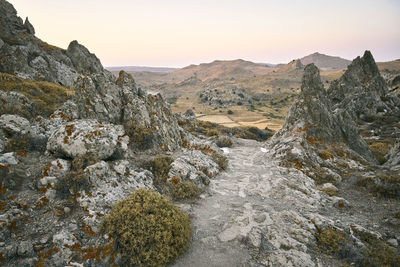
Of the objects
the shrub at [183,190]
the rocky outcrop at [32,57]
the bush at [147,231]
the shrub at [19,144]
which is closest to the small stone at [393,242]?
the bush at [147,231]

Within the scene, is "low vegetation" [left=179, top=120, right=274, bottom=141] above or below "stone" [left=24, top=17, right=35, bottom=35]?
below

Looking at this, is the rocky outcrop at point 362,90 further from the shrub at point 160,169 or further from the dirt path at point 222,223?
the shrub at point 160,169

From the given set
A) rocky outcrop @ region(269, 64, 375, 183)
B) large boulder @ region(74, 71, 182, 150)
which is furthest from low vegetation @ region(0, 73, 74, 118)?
rocky outcrop @ region(269, 64, 375, 183)

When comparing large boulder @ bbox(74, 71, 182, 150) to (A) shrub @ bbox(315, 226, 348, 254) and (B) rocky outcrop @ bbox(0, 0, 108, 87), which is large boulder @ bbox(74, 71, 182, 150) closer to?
(A) shrub @ bbox(315, 226, 348, 254)

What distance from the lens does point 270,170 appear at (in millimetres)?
15148

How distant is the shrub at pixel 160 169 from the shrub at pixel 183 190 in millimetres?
610

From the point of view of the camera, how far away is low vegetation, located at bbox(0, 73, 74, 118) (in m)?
10.8

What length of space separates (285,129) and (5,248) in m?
21.8

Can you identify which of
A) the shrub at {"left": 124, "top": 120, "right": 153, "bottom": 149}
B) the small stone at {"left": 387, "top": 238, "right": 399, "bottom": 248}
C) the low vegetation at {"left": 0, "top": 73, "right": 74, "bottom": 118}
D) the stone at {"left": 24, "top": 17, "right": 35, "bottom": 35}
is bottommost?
the small stone at {"left": 387, "top": 238, "right": 399, "bottom": 248}

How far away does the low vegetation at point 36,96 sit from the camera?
10.8 meters

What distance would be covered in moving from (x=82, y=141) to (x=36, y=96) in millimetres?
8143

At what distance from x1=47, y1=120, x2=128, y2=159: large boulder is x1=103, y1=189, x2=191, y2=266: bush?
330 centimetres

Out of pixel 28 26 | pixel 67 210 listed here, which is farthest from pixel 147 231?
pixel 28 26

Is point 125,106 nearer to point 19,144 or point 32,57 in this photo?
point 19,144
